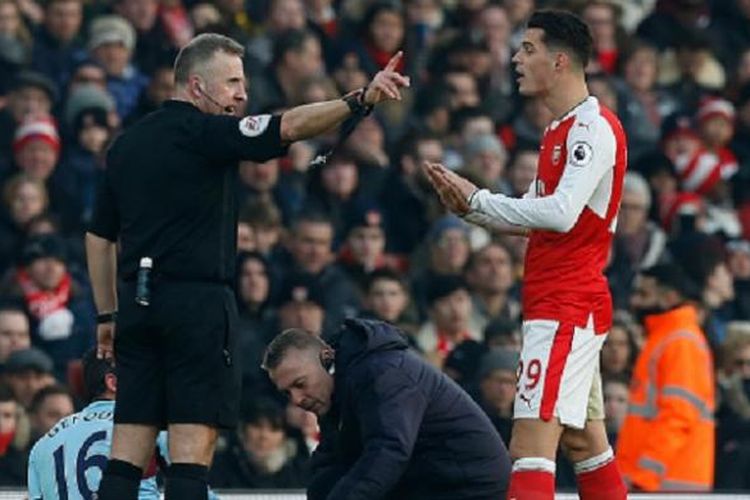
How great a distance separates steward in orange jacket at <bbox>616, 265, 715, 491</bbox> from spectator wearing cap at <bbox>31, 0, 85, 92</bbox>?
464cm

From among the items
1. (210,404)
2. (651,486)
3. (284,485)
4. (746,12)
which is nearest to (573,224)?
(210,404)

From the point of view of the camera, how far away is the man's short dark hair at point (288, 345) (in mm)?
10781

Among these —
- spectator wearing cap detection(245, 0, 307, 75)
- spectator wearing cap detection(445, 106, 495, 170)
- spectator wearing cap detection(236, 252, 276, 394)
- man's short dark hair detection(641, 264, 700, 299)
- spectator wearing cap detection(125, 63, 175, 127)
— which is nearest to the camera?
man's short dark hair detection(641, 264, 700, 299)

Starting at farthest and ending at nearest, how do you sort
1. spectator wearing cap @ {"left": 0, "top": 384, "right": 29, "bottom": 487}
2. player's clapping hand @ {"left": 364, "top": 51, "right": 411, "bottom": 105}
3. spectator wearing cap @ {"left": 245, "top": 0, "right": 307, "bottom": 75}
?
spectator wearing cap @ {"left": 245, "top": 0, "right": 307, "bottom": 75}, spectator wearing cap @ {"left": 0, "top": 384, "right": 29, "bottom": 487}, player's clapping hand @ {"left": 364, "top": 51, "right": 411, "bottom": 105}

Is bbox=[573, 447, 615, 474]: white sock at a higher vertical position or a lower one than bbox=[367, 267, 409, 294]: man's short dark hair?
lower

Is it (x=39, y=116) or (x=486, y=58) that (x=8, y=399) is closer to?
(x=39, y=116)

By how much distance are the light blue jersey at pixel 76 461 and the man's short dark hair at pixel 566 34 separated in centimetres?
217

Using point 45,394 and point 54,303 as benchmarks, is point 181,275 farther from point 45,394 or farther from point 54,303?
point 54,303

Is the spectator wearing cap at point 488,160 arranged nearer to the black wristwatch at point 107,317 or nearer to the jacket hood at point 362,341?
the jacket hood at point 362,341

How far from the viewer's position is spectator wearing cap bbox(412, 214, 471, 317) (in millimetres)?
16328

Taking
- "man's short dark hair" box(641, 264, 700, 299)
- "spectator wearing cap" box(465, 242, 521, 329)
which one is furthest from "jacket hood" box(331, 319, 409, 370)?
"spectator wearing cap" box(465, 242, 521, 329)

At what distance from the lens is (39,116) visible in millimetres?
16391

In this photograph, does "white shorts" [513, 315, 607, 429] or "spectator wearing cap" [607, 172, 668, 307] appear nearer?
"white shorts" [513, 315, 607, 429]

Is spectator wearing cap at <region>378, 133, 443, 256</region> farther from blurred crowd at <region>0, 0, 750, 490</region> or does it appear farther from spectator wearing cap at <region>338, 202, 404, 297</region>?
spectator wearing cap at <region>338, 202, 404, 297</region>
